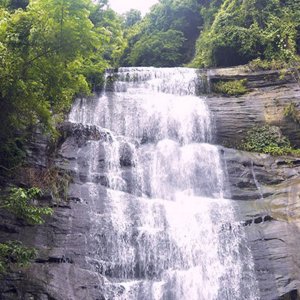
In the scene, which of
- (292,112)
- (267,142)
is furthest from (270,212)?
(292,112)

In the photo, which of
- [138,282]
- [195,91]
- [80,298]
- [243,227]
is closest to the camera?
[80,298]

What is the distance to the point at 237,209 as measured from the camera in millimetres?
13688

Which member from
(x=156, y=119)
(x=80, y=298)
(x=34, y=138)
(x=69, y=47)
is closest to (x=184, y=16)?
(x=156, y=119)

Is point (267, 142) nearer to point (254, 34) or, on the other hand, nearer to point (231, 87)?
point (231, 87)

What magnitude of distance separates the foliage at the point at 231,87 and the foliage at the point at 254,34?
2.49 meters

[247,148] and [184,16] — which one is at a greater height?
[184,16]

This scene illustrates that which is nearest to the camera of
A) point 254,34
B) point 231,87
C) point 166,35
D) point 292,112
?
point 292,112

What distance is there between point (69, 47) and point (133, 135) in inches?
289

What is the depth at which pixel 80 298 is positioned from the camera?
34.4 feet

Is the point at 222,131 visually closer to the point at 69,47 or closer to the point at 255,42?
the point at 255,42

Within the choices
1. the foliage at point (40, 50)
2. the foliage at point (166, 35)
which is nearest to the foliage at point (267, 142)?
the foliage at point (40, 50)

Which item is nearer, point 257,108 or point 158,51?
point 257,108

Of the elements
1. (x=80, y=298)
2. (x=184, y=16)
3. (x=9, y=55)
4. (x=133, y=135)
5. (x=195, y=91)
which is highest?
(x=184, y=16)

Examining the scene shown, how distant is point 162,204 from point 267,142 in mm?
5603
